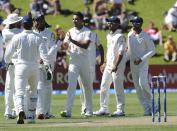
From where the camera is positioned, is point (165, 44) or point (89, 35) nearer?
point (89, 35)

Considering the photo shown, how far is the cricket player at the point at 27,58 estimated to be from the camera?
14.9m

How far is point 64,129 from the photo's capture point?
1349 centimetres

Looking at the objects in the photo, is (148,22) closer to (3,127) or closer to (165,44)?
(165,44)

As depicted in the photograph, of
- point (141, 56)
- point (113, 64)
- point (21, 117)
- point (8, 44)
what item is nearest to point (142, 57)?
point (141, 56)

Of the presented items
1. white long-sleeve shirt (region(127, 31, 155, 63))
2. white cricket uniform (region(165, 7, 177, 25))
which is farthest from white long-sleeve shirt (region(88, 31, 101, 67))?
white cricket uniform (region(165, 7, 177, 25))

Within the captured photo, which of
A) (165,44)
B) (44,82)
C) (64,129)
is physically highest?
(165,44)

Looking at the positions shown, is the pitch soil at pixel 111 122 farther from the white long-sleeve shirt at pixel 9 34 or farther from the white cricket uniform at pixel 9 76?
the white long-sleeve shirt at pixel 9 34

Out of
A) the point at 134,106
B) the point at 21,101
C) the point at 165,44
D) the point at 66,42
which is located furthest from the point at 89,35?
the point at 165,44

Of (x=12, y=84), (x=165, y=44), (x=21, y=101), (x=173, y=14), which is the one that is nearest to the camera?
(x=21, y=101)

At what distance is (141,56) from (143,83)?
23.0 inches

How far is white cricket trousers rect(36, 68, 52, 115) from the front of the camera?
54.4 feet

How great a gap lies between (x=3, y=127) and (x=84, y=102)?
3482mm

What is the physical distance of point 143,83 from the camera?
1714 cm

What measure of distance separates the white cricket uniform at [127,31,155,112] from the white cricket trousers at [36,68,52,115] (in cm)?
192
